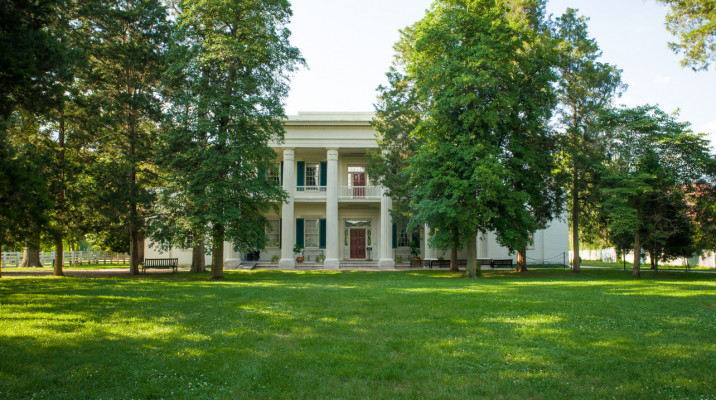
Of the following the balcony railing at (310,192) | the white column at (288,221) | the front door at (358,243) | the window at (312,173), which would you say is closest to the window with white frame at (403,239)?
the front door at (358,243)

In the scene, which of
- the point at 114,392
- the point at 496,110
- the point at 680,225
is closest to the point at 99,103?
the point at 496,110

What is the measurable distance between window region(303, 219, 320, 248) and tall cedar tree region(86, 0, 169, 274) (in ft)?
38.8

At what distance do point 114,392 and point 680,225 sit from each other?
2348 cm

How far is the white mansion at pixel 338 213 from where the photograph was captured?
2750 centimetres

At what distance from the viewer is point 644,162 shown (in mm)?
19578

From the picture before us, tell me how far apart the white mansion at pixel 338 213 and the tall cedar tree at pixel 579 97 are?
8669 mm

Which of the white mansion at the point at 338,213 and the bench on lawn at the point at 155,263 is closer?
the bench on lawn at the point at 155,263

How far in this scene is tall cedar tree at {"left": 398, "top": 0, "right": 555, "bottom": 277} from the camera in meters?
17.5

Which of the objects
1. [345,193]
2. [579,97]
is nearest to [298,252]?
[345,193]

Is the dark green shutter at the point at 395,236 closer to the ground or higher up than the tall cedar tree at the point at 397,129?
closer to the ground

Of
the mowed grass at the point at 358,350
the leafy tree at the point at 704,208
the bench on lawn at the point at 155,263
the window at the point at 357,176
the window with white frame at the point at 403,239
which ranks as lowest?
the bench on lawn at the point at 155,263

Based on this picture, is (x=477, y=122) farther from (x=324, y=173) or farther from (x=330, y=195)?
(x=324, y=173)

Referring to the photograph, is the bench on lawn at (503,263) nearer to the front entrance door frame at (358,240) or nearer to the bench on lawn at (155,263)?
the front entrance door frame at (358,240)

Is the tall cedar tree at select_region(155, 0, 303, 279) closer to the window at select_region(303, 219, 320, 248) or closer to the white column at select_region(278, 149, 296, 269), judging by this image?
the white column at select_region(278, 149, 296, 269)
